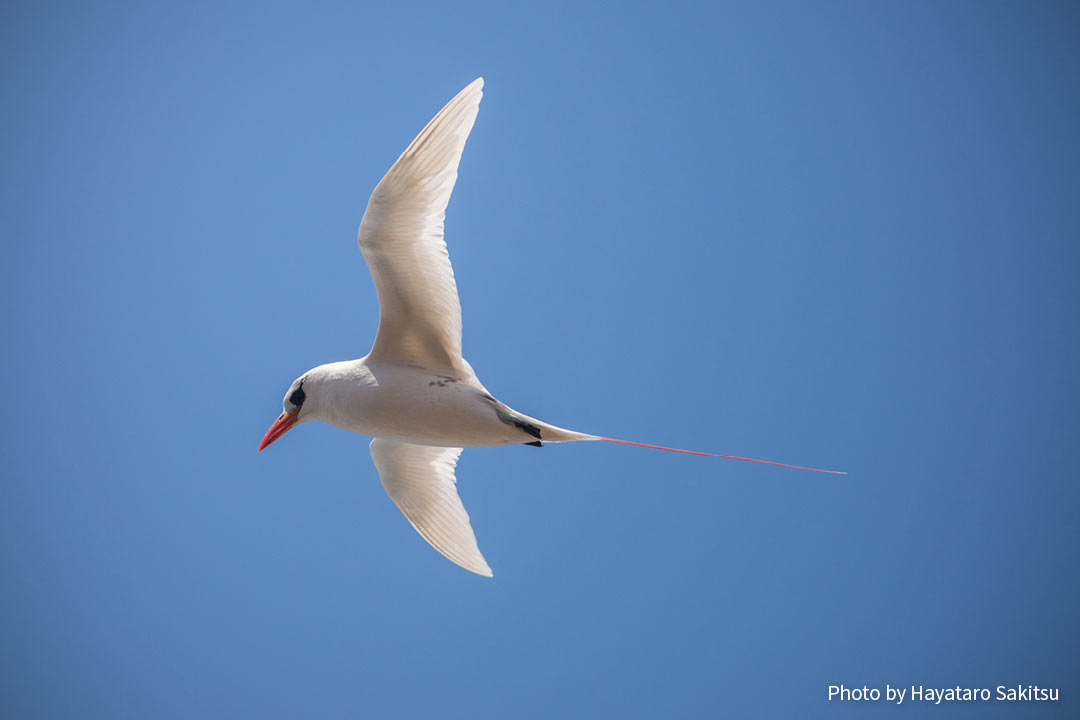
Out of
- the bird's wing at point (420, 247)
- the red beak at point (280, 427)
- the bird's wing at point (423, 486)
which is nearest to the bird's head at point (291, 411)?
the red beak at point (280, 427)

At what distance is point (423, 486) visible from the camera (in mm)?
3473

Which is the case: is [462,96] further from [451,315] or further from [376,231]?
[451,315]

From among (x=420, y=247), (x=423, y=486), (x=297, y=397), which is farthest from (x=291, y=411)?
(x=420, y=247)

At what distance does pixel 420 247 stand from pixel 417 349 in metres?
0.40

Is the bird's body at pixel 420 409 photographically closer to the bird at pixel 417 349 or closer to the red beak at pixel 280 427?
the bird at pixel 417 349

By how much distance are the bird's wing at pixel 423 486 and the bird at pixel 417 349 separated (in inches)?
18.7

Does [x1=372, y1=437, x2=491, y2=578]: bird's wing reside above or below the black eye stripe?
below

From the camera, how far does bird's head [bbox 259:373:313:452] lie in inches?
120

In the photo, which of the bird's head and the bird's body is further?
the bird's head

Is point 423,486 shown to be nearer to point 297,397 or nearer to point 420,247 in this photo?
point 297,397

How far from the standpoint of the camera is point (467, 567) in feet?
10.9

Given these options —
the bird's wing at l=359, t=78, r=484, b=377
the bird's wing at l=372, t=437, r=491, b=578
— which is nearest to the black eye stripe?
the bird's wing at l=359, t=78, r=484, b=377

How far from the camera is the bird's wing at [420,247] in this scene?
8.71ft

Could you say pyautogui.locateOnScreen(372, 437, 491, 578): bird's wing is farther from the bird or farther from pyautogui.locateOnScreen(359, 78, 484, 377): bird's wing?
pyautogui.locateOnScreen(359, 78, 484, 377): bird's wing
